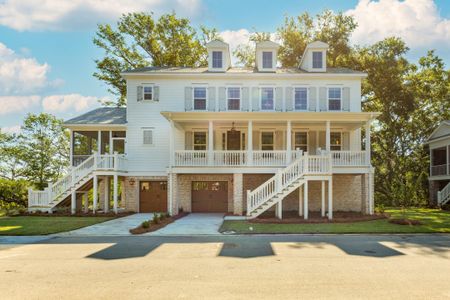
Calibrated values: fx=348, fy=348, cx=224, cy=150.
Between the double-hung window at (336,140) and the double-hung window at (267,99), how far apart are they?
171 inches

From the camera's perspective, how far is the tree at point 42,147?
124 feet

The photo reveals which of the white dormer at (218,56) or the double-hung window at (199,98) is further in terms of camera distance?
the white dormer at (218,56)

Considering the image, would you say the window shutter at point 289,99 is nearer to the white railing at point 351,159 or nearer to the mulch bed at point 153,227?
the white railing at point 351,159

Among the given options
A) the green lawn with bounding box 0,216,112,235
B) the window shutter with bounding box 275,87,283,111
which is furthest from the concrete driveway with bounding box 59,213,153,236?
the window shutter with bounding box 275,87,283,111

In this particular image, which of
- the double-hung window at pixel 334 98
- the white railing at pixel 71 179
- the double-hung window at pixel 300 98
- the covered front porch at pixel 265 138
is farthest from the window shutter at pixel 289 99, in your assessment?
the white railing at pixel 71 179

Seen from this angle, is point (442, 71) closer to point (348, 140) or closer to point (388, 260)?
point (348, 140)

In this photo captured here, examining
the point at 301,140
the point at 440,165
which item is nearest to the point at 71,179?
the point at 301,140

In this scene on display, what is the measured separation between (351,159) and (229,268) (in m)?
13.0

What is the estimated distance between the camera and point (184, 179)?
73.5 feet

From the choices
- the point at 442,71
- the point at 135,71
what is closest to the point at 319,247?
the point at 135,71

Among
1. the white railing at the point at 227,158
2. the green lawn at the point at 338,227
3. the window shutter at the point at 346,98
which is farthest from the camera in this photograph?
the window shutter at the point at 346,98

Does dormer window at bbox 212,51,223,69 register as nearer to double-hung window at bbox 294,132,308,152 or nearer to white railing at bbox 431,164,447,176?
double-hung window at bbox 294,132,308,152

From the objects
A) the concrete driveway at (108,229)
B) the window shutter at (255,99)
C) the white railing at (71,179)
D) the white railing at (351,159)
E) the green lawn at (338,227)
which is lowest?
the concrete driveway at (108,229)

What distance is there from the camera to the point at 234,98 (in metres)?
22.8
